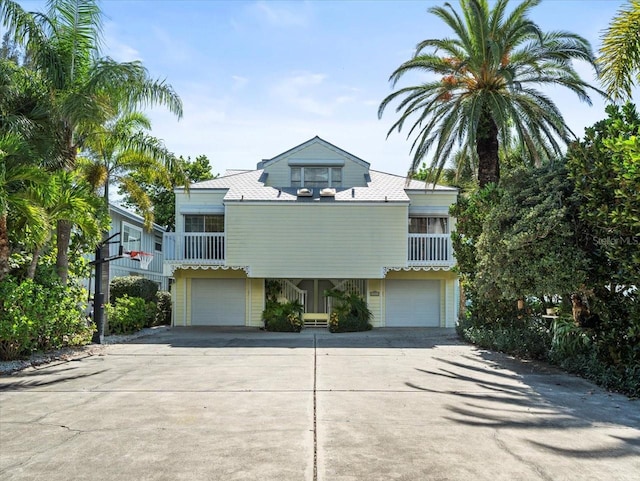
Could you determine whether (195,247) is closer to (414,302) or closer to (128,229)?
(128,229)

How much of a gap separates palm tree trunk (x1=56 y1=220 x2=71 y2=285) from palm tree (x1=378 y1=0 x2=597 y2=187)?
10357mm

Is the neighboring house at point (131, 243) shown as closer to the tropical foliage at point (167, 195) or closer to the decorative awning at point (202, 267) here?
the decorative awning at point (202, 267)

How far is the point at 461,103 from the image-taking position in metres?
15.2

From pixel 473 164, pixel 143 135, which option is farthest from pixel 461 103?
pixel 143 135

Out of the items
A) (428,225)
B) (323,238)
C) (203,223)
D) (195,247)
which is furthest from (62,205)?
(428,225)

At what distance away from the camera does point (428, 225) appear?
2278 centimetres

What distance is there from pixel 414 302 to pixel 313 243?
5.32 metres

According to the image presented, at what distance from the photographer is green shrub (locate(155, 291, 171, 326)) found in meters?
23.9

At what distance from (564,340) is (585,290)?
1523mm

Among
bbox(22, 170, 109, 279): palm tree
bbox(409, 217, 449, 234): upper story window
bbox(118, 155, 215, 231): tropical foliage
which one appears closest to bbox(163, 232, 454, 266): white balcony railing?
bbox(409, 217, 449, 234): upper story window

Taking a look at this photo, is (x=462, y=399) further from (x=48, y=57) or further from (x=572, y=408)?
(x=48, y=57)

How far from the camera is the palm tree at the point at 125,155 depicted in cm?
1536

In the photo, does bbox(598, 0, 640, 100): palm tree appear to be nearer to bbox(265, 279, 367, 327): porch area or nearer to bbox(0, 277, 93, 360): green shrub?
bbox(0, 277, 93, 360): green shrub

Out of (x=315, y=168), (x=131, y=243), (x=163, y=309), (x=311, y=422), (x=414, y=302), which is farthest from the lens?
(x=131, y=243)
